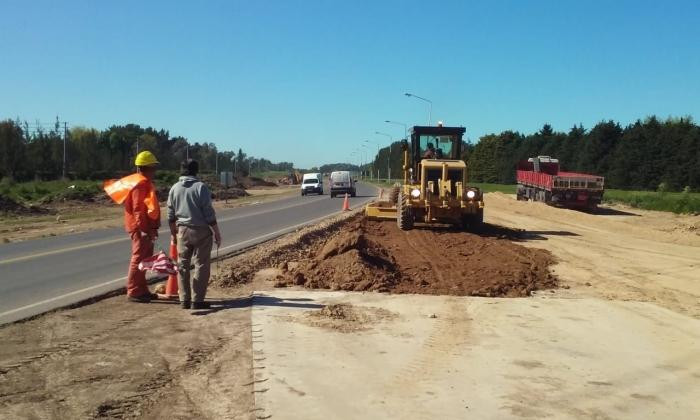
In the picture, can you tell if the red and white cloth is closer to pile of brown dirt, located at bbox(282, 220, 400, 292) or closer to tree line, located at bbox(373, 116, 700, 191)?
pile of brown dirt, located at bbox(282, 220, 400, 292)

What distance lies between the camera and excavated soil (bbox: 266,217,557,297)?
33.2 ft

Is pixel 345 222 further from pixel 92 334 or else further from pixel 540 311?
pixel 92 334

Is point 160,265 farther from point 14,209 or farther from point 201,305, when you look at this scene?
point 14,209

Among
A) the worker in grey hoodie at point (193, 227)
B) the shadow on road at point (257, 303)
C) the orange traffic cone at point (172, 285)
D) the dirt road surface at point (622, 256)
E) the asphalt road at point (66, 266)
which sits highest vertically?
the worker in grey hoodie at point (193, 227)

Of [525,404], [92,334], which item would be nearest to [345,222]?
[92,334]

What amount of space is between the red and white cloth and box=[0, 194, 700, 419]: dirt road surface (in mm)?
499

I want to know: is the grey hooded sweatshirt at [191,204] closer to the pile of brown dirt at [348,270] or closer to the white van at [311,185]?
the pile of brown dirt at [348,270]

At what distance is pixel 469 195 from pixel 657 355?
11.9 meters

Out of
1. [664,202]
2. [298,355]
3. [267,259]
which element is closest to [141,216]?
[298,355]

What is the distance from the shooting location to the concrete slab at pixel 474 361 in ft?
16.5

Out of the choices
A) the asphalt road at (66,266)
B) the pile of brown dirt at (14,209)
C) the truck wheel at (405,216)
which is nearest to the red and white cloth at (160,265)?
the asphalt road at (66,266)

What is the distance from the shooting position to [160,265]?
27.3ft

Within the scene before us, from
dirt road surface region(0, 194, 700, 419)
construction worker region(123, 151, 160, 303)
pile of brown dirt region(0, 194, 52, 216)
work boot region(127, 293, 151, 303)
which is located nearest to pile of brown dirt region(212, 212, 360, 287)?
dirt road surface region(0, 194, 700, 419)

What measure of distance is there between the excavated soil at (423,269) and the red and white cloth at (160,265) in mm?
2165
